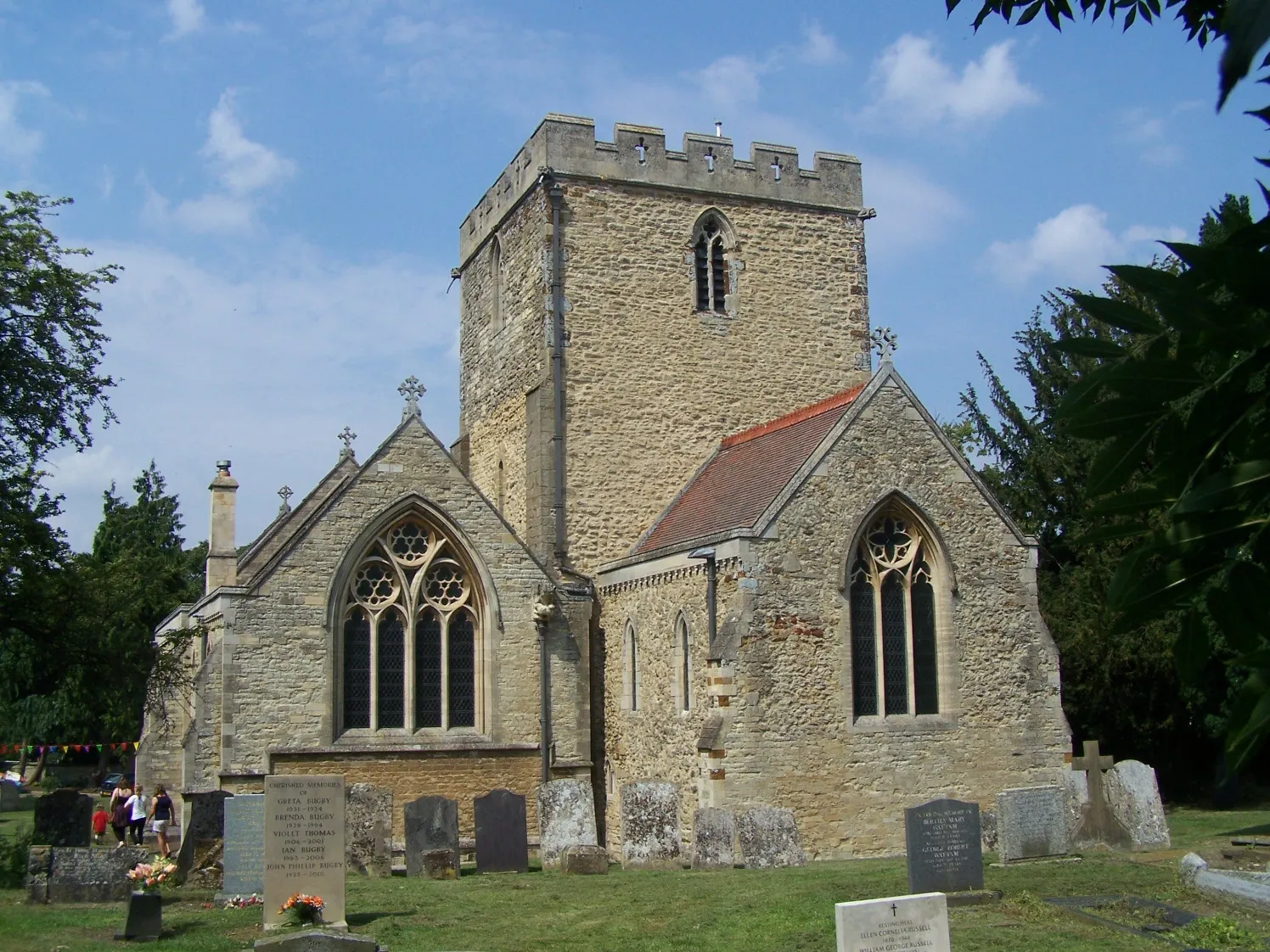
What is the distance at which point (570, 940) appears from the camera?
12.2 metres

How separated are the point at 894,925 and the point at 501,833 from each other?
10.8 meters

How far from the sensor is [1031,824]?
17.0 metres

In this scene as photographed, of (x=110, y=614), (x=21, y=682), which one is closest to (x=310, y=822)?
(x=110, y=614)

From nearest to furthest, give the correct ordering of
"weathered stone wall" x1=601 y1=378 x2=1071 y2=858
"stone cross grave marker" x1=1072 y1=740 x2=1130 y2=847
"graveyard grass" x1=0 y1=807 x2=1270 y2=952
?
1. "graveyard grass" x1=0 y1=807 x2=1270 y2=952
2. "stone cross grave marker" x1=1072 y1=740 x2=1130 y2=847
3. "weathered stone wall" x1=601 y1=378 x2=1071 y2=858

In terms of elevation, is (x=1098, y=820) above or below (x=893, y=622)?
below

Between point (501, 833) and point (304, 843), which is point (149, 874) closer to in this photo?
point (304, 843)

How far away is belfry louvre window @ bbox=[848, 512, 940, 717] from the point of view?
66.2ft

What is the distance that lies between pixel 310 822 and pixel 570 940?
3232 millimetres

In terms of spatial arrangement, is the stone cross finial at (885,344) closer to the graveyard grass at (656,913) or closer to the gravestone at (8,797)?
the graveyard grass at (656,913)

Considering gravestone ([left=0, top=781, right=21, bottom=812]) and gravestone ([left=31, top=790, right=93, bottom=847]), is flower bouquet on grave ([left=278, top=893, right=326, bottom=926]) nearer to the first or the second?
gravestone ([left=31, top=790, right=93, bottom=847])

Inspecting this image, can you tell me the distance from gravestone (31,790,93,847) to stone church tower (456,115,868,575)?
326 inches

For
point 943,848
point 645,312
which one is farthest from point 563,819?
point 645,312

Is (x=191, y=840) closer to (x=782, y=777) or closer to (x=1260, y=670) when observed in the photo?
(x=782, y=777)

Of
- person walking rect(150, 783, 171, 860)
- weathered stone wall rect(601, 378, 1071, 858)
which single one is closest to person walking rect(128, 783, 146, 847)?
person walking rect(150, 783, 171, 860)
